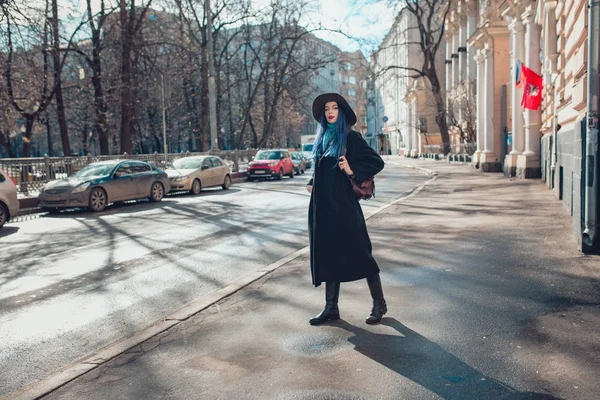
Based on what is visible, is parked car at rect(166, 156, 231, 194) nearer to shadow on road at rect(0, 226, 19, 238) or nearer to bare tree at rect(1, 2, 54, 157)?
bare tree at rect(1, 2, 54, 157)

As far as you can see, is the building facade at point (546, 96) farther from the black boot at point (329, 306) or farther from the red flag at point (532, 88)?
the black boot at point (329, 306)

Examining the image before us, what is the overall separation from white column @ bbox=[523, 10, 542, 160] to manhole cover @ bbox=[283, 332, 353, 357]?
717 inches

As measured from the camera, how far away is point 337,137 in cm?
489

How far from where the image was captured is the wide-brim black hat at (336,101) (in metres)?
4.91

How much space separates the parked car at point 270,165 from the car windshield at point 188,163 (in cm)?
713

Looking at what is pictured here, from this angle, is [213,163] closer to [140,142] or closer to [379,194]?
[379,194]

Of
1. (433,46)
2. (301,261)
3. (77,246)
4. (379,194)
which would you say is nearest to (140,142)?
(433,46)

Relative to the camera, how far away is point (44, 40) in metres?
20.8

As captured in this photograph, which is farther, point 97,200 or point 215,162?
point 215,162

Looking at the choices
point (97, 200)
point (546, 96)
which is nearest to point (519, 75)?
point (546, 96)

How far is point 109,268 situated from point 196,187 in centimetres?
1447

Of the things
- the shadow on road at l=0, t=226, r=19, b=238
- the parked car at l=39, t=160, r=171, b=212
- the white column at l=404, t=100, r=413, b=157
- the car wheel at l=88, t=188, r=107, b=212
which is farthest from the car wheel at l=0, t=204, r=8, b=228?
the white column at l=404, t=100, r=413, b=157

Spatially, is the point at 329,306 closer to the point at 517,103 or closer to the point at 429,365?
the point at 429,365

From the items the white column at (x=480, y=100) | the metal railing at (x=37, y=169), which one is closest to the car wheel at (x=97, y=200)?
the metal railing at (x=37, y=169)
